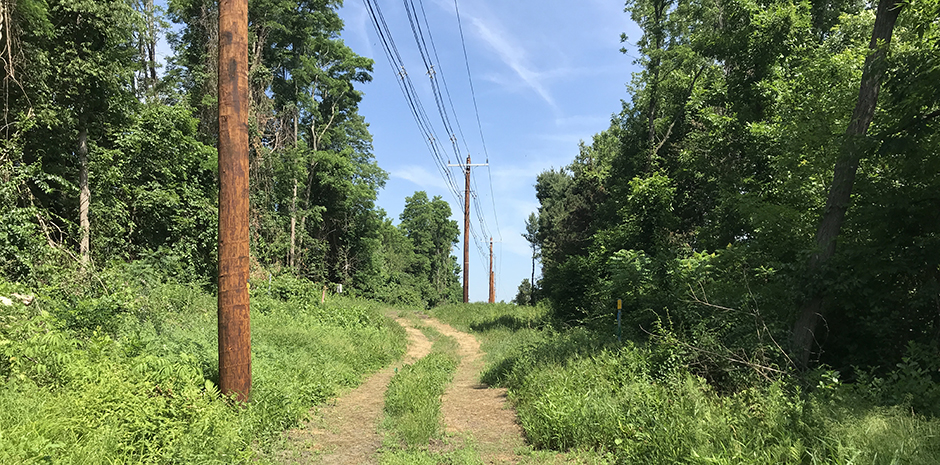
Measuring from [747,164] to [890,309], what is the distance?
7342mm

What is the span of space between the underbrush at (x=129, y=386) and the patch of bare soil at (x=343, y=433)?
0.25 metres

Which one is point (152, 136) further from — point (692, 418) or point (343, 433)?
point (692, 418)

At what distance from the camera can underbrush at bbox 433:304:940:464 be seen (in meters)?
3.92

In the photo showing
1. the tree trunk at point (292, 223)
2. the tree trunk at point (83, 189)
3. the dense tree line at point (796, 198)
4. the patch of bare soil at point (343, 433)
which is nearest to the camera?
the patch of bare soil at point (343, 433)

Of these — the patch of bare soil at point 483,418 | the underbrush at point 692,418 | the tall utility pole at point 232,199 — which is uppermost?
the tall utility pole at point 232,199

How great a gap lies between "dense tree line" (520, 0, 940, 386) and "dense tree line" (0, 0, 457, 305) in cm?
1310

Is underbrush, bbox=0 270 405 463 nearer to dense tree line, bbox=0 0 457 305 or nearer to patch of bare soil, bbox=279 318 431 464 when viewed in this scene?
patch of bare soil, bbox=279 318 431 464

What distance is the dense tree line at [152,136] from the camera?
33.7ft

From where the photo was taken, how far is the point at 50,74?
10.7 m

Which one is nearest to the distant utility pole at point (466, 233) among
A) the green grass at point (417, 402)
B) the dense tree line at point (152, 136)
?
the dense tree line at point (152, 136)

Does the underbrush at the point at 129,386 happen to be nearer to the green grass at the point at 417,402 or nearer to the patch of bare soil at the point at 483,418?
the green grass at the point at 417,402

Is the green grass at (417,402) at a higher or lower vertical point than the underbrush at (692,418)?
lower

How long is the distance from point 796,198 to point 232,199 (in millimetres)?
10546

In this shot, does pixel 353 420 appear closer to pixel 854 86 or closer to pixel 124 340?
pixel 124 340
